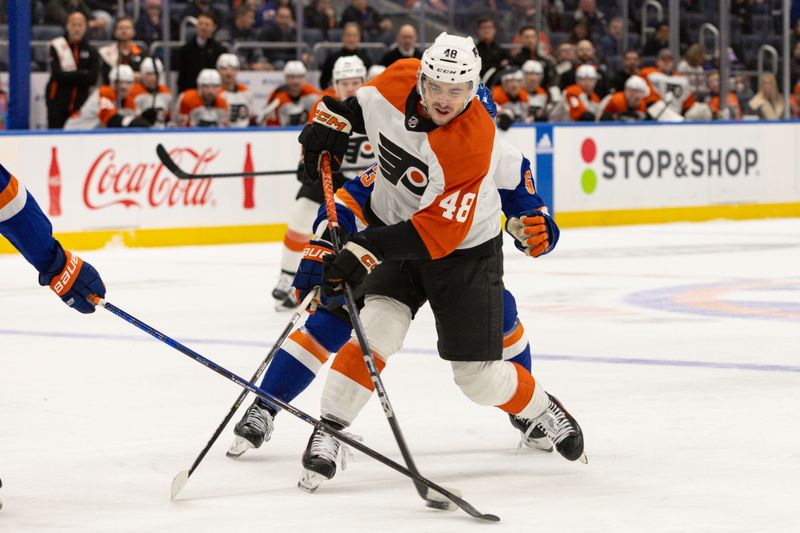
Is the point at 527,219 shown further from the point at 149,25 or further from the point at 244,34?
the point at 244,34

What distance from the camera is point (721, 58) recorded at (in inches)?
541

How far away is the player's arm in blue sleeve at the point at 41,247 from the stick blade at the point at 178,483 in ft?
1.42

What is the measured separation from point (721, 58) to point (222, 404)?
9.89 meters

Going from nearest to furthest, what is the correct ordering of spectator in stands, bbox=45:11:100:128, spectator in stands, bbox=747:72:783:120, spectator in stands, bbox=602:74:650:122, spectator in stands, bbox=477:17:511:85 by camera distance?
spectator in stands, bbox=45:11:100:128 < spectator in stands, bbox=477:17:511:85 < spectator in stands, bbox=602:74:650:122 < spectator in stands, bbox=747:72:783:120

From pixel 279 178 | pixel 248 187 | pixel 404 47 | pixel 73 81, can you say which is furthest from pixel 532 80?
pixel 73 81

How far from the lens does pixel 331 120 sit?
3.92 meters

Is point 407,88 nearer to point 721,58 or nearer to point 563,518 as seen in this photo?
point 563,518

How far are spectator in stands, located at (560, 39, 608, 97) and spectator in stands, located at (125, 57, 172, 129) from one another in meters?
3.90

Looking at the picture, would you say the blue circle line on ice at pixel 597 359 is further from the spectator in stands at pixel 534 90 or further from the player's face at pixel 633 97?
the player's face at pixel 633 97

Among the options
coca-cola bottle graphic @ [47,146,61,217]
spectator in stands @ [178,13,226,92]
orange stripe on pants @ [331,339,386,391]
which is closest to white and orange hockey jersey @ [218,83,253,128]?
spectator in stands @ [178,13,226,92]

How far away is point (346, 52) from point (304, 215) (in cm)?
498

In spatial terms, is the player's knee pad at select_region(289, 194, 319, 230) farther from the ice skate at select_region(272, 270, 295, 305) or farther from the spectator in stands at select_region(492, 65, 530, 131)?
the spectator in stands at select_region(492, 65, 530, 131)

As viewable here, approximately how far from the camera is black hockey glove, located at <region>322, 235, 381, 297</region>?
3.45m

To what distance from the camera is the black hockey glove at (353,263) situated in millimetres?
3447
